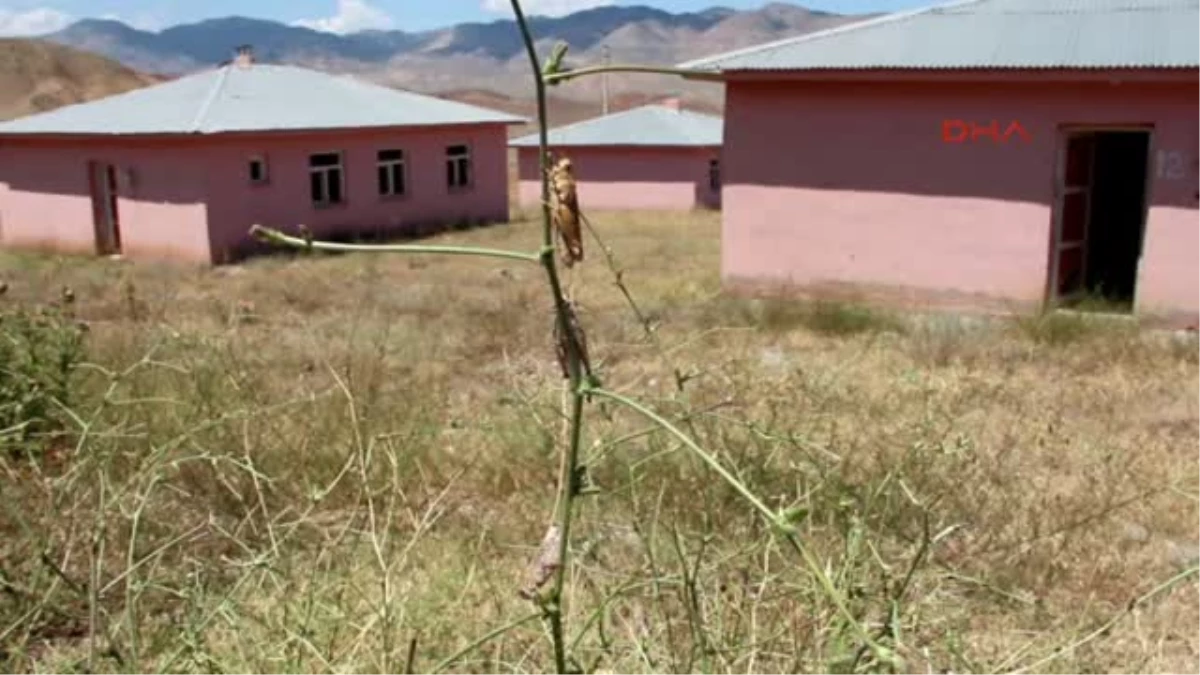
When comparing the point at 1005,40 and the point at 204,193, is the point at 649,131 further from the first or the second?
the point at 1005,40

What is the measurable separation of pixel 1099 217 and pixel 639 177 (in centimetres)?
1736

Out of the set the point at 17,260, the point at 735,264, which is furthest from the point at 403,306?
the point at 17,260

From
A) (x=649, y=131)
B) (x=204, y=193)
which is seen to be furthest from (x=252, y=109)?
(x=649, y=131)

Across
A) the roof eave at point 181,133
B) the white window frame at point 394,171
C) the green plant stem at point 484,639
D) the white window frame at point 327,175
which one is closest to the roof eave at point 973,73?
the roof eave at point 181,133

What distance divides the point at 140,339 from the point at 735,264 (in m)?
6.91

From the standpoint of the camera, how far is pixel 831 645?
1.99 metres

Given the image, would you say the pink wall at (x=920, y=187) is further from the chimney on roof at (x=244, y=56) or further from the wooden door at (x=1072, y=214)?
the chimney on roof at (x=244, y=56)

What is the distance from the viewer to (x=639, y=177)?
2930 cm

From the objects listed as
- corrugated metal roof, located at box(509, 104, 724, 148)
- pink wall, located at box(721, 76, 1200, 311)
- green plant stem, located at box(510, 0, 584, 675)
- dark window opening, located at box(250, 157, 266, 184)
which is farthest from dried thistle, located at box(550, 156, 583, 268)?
corrugated metal roof, located at box(509, 104, 724, 148)

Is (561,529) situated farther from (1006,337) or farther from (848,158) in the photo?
(848,158)

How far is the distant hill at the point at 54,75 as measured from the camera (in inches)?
3027

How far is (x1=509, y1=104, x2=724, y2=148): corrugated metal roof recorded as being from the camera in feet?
94.6

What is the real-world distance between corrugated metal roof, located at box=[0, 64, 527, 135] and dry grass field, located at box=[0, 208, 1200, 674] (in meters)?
7.42

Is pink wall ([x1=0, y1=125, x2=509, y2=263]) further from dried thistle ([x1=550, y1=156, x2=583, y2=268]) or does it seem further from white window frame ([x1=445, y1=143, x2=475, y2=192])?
dried thistle ([x1=550, y1=156, x2=583, y2=268])
